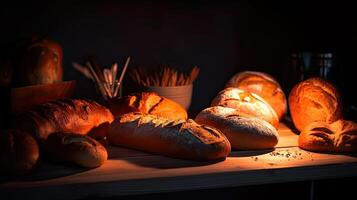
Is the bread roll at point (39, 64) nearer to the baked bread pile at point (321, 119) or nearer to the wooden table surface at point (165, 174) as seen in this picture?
the wooden table surface at point (165, 174)

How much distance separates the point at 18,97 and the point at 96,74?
383 millimetres

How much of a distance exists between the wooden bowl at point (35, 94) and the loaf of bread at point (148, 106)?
166mm

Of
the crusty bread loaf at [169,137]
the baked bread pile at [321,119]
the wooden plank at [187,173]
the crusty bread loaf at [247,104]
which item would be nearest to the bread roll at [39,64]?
the crusty bread loaf at [169,137]

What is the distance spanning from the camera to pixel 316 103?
159 centimetres

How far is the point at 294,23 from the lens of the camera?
2057 mm

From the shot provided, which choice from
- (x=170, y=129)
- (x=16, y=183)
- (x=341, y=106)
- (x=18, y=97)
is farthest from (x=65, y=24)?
(x=341, y=106)

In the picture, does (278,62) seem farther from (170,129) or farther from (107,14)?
(170,129)

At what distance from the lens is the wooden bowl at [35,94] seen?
1481 millimetres

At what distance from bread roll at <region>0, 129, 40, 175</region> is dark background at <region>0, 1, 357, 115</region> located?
69 cm

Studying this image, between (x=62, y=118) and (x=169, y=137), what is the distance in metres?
0.32

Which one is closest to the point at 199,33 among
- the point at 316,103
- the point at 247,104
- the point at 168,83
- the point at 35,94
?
the point at 168,83

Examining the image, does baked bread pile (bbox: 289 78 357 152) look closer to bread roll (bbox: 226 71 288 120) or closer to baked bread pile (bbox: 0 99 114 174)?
bread roll (bbox: 226 71 288 120)

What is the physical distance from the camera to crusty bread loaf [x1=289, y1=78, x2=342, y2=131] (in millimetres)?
1570

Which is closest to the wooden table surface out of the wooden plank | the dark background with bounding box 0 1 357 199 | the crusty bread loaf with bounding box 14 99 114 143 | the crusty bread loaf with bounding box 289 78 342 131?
the wooden plank
